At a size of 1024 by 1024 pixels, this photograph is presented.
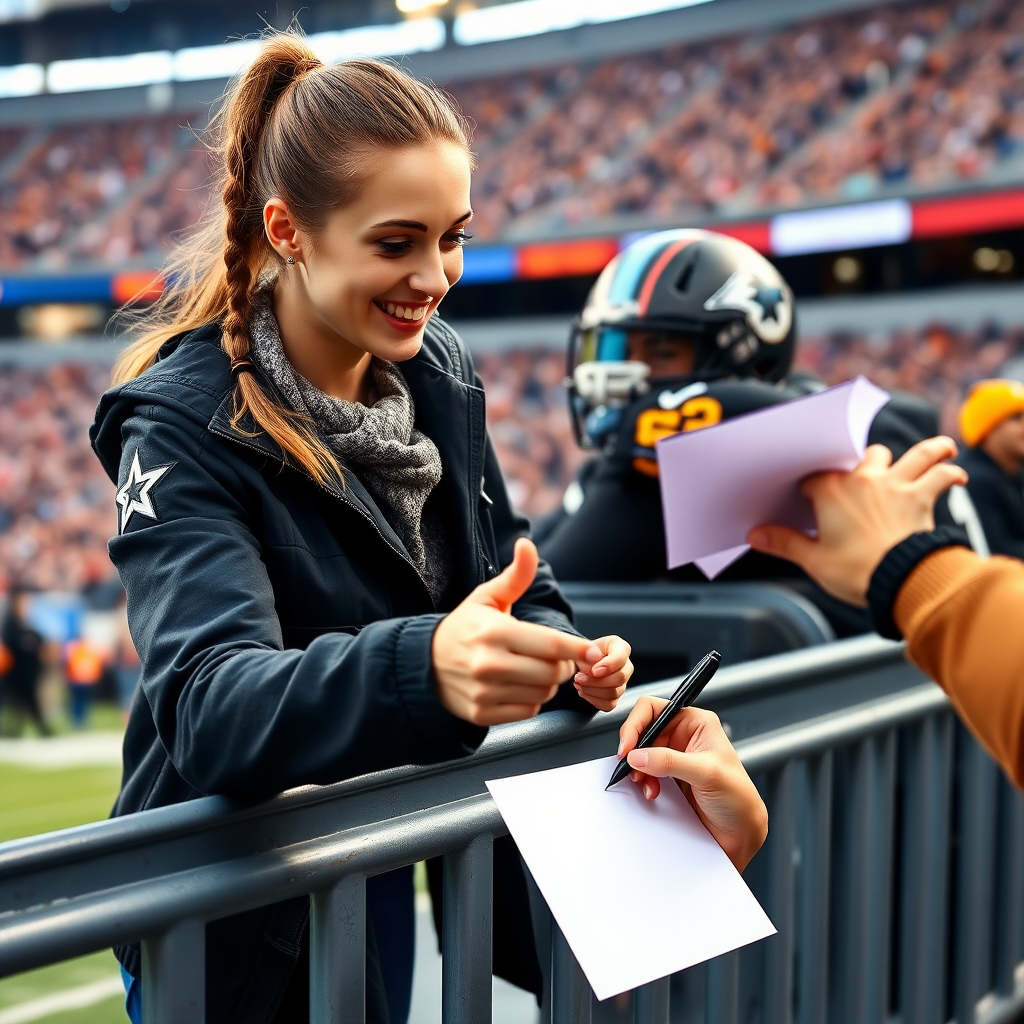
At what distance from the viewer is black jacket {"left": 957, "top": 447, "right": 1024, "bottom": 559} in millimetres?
5156

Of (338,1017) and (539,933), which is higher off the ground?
(338,1017)

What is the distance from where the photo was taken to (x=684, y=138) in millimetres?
17672

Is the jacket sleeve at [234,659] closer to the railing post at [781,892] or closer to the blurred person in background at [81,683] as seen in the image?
the railing post at [781,892]

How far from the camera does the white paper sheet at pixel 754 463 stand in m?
1.22

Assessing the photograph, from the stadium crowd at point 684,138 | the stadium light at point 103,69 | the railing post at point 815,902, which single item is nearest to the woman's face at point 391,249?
the railing post at point 815,902

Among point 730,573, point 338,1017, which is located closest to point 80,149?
point 730,573

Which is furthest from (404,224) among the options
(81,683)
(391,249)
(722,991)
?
(81,683)

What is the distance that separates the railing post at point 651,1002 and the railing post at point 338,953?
0.44 metres

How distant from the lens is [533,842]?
1.21 meters

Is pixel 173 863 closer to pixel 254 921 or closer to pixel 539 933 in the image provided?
→ pixel 254 921

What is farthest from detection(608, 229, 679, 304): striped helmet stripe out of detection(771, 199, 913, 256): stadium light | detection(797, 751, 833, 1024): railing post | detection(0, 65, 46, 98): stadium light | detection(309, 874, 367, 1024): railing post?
detection(0, 65, 46, 98): stadium light

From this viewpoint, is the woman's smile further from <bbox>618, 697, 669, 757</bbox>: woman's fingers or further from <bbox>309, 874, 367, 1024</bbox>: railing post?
<bbox>309, 874, 367, 1024</bbox>: railing post

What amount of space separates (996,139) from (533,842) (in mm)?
14931

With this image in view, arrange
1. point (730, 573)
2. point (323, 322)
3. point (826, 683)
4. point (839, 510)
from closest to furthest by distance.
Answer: point (839, 510) < point (323, 322) < point (826, 683) < point (730, 573)
